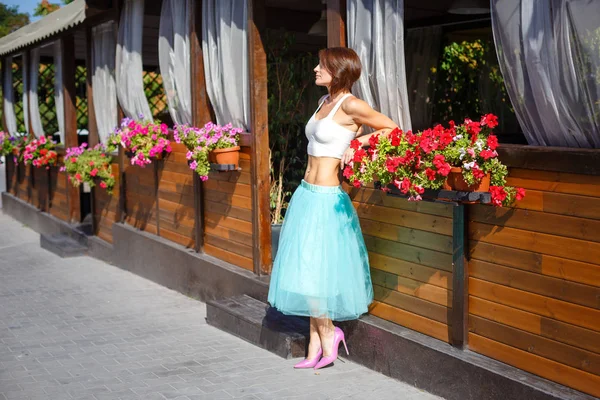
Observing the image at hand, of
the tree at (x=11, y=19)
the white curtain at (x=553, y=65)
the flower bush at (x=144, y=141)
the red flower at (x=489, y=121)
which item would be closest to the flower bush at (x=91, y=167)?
the flower bush at (x=144, y=141)

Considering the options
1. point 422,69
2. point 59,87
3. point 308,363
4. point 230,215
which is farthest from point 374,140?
point 59,87

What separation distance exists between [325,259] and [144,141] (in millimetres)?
3338

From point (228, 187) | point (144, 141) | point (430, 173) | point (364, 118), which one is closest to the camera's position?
point (430, 173)

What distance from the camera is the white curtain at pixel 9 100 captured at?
13469mm

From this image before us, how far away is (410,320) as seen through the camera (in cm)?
485

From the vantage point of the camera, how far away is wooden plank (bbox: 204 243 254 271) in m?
6.60

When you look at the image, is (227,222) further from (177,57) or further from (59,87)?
(59,87)

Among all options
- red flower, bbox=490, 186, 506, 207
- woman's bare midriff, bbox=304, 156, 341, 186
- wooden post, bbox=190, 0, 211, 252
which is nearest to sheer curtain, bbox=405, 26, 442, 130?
wooden post, bbox=190, 0, 211, 252

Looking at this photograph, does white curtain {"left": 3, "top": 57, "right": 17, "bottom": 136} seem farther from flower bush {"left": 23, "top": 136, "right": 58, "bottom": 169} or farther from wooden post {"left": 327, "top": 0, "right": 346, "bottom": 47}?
wooden post {"left": 327, "top": 0, "right": 346, "bottom": 47}

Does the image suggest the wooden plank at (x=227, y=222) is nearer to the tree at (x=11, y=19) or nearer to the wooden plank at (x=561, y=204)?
the wooden plank at (x=561, y=204)

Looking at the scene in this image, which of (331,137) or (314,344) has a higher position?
(331,137)

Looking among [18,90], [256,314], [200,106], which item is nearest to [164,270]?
[200,106]

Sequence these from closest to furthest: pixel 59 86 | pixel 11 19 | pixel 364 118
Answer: pixel 364 118
pixel 59 86
pixel 11 19

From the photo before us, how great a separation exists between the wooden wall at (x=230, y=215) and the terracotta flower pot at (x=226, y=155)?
0.08m
